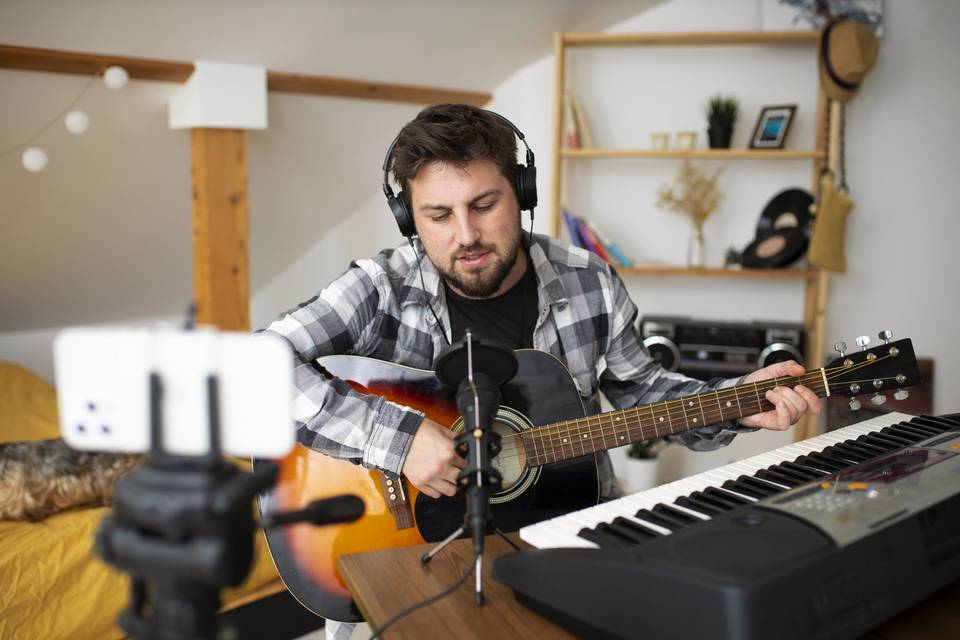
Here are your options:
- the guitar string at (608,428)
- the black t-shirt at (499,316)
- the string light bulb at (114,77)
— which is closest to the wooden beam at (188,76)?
the string light bulb at (114,77)

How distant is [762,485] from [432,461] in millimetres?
525

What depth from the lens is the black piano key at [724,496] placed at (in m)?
0.96

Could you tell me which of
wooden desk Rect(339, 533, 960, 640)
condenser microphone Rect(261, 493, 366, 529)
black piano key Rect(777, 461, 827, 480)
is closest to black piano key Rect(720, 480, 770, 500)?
black piano key Rect(777, 461, 827, 480)

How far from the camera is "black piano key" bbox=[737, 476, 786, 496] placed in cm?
100

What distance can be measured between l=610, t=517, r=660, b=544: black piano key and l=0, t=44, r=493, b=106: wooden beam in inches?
96.4

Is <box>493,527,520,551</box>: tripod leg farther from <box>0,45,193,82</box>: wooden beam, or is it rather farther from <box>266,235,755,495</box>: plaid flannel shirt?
<box>0,45,193,82</box>: wooden beam

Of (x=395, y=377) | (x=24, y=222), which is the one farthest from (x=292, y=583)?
(x=24, y=222)

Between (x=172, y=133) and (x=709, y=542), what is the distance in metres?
2.95

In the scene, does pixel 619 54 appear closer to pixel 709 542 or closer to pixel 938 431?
pixel 938 431

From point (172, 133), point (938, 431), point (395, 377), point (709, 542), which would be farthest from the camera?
point (172, 133)

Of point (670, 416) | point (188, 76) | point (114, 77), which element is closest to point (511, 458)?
point (670, 416)

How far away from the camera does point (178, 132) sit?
3109 mm

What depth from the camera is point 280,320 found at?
1.52 m

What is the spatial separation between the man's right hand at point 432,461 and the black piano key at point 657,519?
391 mm
